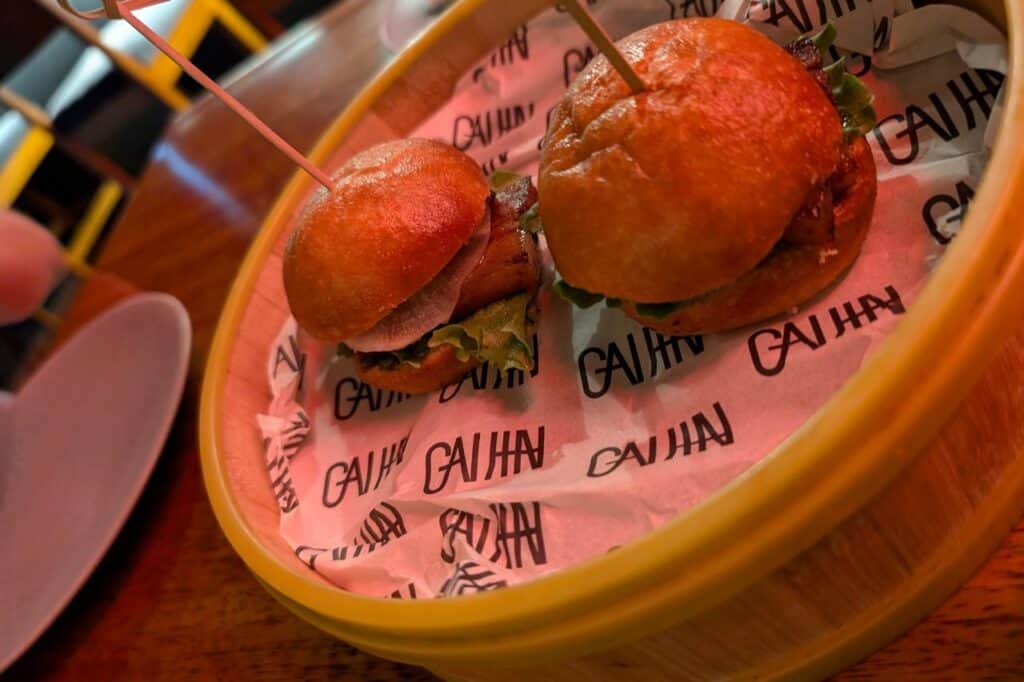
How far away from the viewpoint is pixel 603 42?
3.15 ft

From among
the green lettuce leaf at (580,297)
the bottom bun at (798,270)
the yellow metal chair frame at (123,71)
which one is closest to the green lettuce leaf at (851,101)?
the bottom bun at (798,270)

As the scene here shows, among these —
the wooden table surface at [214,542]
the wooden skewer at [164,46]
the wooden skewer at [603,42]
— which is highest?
the wooden skewer at [164,46]

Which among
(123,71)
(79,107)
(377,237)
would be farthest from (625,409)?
(79,107)

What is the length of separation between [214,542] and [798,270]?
1282mm

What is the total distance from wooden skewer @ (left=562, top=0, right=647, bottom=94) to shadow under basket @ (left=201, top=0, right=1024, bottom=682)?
0.42 metres

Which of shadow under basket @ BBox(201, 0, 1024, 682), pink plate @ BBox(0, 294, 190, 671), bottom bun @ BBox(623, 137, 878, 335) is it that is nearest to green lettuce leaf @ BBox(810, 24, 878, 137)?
bottom bun @ BBox(623, 137, 878, 335)

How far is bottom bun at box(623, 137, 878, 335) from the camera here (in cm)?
104

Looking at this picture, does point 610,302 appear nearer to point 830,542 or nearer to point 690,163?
point 690,163

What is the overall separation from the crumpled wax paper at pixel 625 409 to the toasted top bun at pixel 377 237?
0.20m

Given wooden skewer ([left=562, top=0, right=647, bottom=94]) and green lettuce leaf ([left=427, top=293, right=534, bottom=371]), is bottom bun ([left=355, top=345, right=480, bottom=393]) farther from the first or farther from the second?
wooden skewer ([left=562, top=0, right=647, bottom=94])

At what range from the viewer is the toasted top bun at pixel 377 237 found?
132 centimetres

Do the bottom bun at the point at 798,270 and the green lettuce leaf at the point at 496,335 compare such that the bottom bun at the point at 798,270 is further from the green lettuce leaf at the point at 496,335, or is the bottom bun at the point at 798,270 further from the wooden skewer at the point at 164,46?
the wooden skewer at the point at 164,46

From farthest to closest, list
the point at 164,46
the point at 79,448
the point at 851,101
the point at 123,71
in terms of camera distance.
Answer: the point at 123,71 < the point at 79,448 < the point at 164,46 < the point at 851,101

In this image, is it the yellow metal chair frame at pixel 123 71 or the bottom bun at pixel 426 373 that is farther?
the yellow metal chair frame at pixel 123 71
